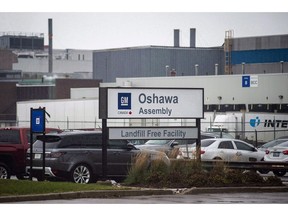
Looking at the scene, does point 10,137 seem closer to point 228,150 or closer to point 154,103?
point 154,103

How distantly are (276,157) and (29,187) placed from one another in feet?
45.8

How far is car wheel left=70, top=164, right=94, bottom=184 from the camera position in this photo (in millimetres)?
22156

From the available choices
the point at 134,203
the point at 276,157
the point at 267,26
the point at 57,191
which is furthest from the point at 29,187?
the point at 267,26

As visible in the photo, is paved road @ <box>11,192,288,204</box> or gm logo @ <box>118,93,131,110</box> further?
gm logo @ <box>118,93,131,110</box>

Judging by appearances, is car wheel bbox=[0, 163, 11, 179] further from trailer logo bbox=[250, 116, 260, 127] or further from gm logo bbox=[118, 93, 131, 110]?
trailer logo bbox=[250, 116, 260, 127]

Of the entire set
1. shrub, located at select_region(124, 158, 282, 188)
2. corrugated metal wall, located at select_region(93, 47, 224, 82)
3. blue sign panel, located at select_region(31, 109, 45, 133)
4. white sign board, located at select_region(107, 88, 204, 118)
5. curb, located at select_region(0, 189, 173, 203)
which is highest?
corrugated metal wall, located at select_region(93, 47, 224, 82)

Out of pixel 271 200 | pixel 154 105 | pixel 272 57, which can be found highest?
pixel 272 57

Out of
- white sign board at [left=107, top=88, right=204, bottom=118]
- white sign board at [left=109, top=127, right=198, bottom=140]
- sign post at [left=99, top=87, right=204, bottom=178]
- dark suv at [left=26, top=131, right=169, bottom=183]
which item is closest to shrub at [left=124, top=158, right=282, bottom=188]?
dark suv at [left=26, top=131, right=169, bottom=183]

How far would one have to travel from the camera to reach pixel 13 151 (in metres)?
23.9

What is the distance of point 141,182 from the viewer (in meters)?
21.0

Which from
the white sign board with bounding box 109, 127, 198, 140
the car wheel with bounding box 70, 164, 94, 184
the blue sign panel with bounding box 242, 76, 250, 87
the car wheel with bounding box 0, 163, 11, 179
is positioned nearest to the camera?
the car wheel with bounding box 70, 164, 94, 184

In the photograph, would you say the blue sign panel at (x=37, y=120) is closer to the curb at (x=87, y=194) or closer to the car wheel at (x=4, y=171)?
the car wheel at (x=4, y=171)

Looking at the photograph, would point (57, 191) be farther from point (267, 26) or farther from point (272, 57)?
point (272, 57)

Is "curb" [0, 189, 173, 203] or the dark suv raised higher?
the dark suv
